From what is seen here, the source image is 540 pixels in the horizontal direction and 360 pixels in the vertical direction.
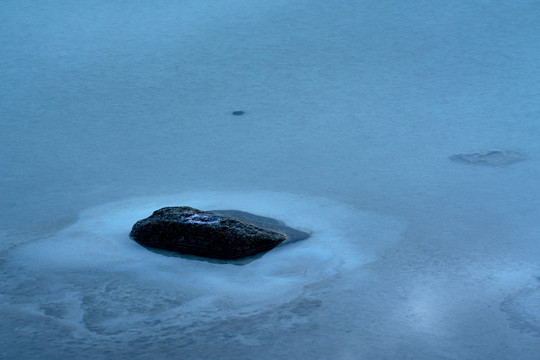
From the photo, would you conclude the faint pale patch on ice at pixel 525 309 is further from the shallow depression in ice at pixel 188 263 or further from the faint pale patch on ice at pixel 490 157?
the faint pale patch on ice at pixel 490 157

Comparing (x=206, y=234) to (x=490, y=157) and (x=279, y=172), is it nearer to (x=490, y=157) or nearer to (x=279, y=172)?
(x=279, y=172)

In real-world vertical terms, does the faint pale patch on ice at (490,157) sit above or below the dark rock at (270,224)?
above

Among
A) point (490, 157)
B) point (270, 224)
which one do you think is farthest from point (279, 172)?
point (490, 157)

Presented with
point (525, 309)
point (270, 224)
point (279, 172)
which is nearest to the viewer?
point (525, 309)

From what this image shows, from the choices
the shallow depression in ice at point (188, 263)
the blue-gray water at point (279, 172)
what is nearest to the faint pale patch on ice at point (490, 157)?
the blue-gray water at point (279, 172)

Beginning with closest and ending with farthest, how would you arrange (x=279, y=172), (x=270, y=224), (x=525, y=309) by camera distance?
1. (x=525, y=309)
2. (x=270, y=224)
3. (x=279, y=172)

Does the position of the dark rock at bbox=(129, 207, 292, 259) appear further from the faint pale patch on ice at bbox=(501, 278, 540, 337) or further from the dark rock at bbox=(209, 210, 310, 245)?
the faint pale patch on ice at bbox=(501, 278, 540, 337)

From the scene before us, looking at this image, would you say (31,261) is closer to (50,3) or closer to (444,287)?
(444,287)
